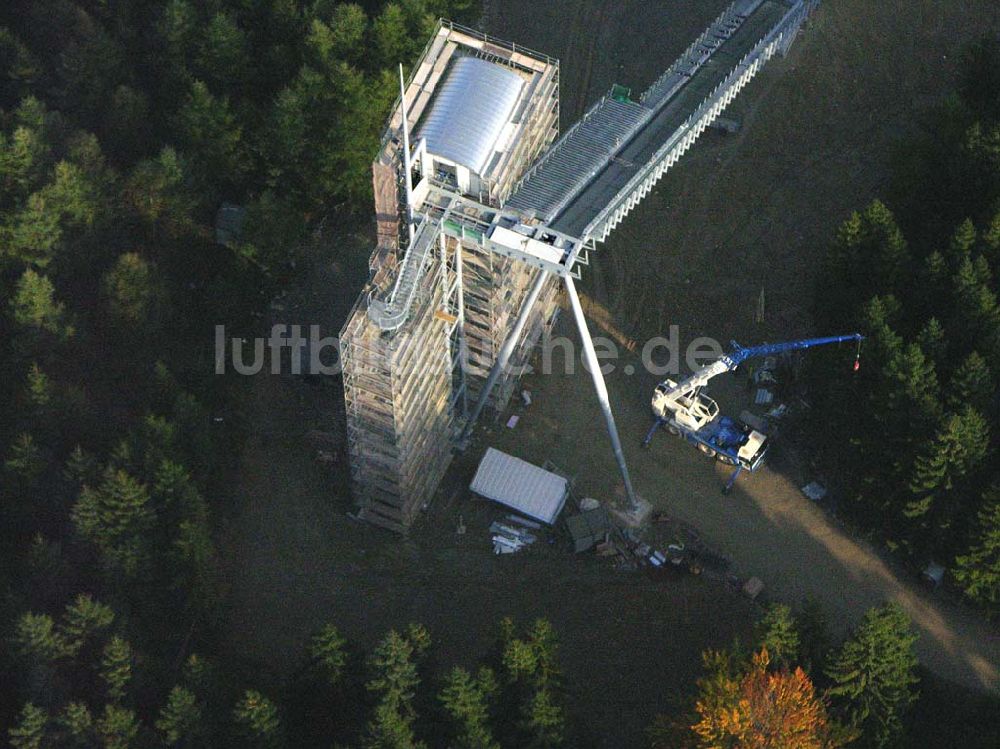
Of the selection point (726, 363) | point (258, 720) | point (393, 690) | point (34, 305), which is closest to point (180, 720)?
point (258, 720)

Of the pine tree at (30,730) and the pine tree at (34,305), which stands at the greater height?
the pine tree at (34,305)

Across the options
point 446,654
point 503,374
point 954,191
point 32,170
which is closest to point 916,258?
point 954,191

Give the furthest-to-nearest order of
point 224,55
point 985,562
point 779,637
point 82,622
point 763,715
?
point 224,55
point 985,562
point 779,637
point 82,622
point 763,715

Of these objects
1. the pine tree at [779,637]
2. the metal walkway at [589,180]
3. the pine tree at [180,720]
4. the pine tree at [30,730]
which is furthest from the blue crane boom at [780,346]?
the pine tree at [30,730]

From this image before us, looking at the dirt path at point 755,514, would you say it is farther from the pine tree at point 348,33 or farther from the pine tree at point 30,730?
the pine tree at point 30,730

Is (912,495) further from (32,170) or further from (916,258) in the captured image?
(32,170)

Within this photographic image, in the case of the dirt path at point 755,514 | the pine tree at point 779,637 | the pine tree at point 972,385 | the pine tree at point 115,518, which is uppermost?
the pine tree at point 972,385

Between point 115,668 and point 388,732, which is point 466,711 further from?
point 115,668
